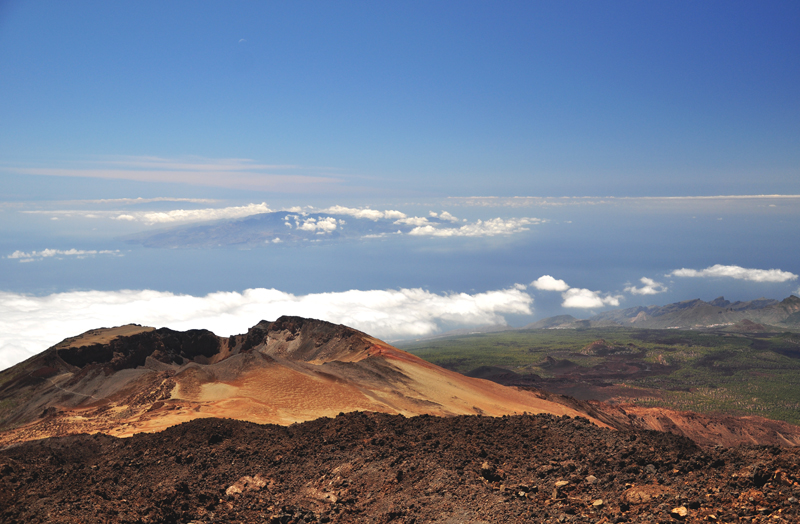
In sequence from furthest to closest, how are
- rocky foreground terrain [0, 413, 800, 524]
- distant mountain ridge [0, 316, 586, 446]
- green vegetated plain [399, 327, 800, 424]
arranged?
green vegetated plain [399, 327, 800, 424] → distant mountain ridge [0, 316, 586, 446] → rocky foreground terrain [0, 413, 800, 524]

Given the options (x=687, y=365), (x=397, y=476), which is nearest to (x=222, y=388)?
(x=397, y=476)

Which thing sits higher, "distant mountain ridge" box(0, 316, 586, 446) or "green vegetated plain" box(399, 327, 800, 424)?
"distant mountain ridge" box(0, 316, 586, 446)

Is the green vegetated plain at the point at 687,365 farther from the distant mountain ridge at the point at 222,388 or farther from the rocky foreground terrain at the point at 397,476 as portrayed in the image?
the rocky foreground terrain at the point at 397,476

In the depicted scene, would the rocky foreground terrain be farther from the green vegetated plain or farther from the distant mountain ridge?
the green vegetated plain

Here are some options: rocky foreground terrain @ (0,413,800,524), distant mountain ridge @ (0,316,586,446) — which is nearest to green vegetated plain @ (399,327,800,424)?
distant mountain ridge @ (0,316,586,446)

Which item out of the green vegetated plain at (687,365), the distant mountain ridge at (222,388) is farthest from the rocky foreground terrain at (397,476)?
the green vegetated plain at (687,365)

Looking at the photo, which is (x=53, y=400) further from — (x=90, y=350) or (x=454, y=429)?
(x=454, y=429)
